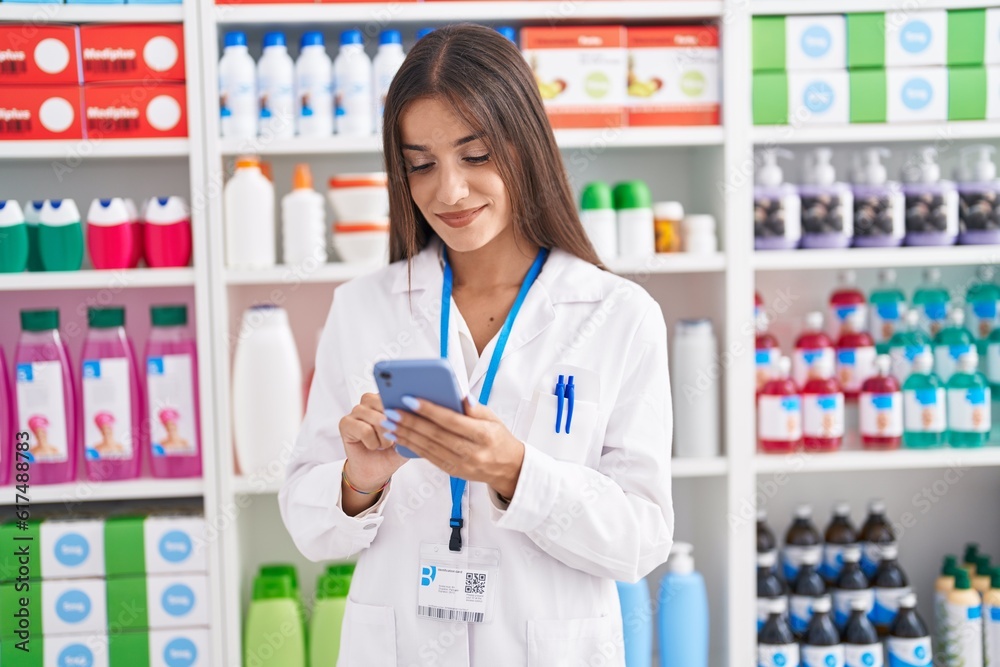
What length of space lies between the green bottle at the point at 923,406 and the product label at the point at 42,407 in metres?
1.91

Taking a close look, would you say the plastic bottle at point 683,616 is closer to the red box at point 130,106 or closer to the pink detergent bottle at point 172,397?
the pink detergent bottle at point 172,397

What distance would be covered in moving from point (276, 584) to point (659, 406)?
118 cm

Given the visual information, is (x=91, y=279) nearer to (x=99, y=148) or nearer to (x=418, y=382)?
(x=99, y=148)

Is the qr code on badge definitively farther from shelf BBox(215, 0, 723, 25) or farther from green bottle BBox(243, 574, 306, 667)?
shelf BBox(215, 0, 723, 25)

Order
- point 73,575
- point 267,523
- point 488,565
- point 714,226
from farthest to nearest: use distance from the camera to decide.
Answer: point 267,523 → point 714,226 → point 73,575 → point 488,565

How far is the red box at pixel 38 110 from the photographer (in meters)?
2.02

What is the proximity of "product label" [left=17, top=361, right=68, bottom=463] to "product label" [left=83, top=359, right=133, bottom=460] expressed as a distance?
0.17ft

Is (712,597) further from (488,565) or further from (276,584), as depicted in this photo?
(488,565)

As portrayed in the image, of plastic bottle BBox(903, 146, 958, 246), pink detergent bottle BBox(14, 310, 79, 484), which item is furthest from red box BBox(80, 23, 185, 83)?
plastic bottle BBox(903, 146, 958, 246)

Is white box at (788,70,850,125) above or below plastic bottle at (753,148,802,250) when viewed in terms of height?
above

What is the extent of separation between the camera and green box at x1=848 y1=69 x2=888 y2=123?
2.16 m

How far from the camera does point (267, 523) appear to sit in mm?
2410

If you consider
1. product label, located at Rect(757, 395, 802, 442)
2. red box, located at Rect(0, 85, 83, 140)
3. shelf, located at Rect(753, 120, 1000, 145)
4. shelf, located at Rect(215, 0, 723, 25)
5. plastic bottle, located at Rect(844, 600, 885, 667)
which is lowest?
plastic bottle, located at Rect(844, 600, 885, 667)

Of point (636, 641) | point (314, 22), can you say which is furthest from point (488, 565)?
point (314, 22)
